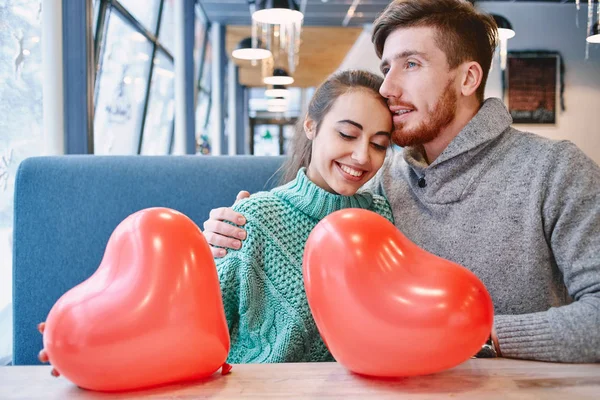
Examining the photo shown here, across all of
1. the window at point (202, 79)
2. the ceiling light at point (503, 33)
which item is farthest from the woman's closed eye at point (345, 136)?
the window at point (202, 79)

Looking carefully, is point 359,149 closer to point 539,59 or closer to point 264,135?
point 539,59

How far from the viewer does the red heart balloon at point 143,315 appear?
2.24 feet

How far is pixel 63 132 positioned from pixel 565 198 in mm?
1922

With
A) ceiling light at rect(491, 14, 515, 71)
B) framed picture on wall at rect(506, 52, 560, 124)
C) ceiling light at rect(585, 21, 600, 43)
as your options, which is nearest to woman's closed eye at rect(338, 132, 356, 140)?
ceiling light at rect(491, 14, 515, 71)

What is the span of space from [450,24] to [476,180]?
42cm

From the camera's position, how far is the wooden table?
2.33ft

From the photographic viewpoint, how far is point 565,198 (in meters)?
1.18

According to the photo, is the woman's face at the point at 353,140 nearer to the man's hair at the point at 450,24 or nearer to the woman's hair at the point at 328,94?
the woman's hair at the point at 328,94

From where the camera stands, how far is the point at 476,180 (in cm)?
132

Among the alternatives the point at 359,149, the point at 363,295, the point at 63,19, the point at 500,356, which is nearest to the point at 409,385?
the point at 363,295

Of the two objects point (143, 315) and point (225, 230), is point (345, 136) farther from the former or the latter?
point (143, 315)

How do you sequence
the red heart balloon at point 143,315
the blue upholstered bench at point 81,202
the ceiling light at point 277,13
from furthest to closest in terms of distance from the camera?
the ceiling light at point 277,13 < the blue upholstered bench at point 81,202 < the red heart balloon at point 143,315

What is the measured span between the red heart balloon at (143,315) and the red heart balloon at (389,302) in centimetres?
17

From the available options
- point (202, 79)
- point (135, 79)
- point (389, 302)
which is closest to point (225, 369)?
point (389, 302)
